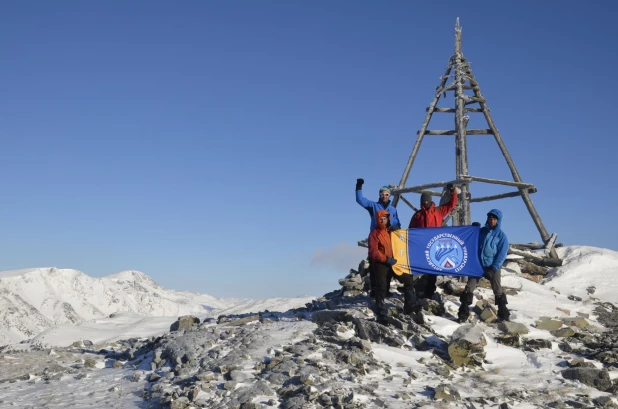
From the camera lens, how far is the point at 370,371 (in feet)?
25.7

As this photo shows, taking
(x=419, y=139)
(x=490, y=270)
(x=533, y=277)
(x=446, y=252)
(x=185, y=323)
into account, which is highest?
(x=419, y=139)

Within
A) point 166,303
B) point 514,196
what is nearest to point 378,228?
point 514,196

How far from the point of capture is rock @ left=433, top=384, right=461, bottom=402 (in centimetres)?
689

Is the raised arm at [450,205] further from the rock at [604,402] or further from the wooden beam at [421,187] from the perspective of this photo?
the rock at [604,402]

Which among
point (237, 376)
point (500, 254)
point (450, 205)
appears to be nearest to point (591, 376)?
point (500, 254)

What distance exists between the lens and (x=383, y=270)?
32.4ft

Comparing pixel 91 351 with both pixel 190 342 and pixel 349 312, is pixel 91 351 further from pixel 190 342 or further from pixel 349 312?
pixel 349 312

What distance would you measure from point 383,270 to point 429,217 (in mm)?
2218

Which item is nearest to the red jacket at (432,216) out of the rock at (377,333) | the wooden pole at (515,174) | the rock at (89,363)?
the rock at (377,333)

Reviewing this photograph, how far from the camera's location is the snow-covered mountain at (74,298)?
73062 mm

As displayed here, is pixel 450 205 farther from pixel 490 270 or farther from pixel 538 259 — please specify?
pixel 538 259

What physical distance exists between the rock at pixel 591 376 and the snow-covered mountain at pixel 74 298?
65885 mm

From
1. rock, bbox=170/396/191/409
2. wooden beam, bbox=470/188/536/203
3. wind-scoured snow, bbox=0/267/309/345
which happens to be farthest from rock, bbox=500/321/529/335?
wind-scoured snow, bbox=0/267/309/345

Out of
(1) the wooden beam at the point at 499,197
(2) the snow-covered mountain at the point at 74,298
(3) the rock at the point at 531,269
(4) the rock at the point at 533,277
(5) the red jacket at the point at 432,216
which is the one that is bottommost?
(2) the snow-covered mountain at the point at 74,298
